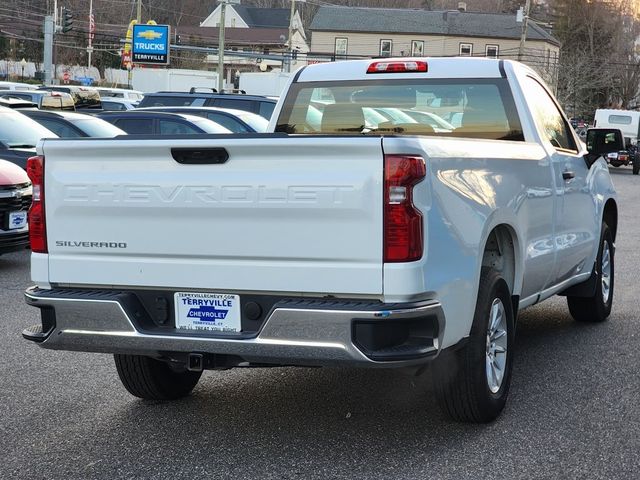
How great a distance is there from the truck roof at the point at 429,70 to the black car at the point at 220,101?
569 inches

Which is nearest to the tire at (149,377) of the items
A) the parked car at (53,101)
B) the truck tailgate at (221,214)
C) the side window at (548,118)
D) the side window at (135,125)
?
the truck tailgate at (221,214)

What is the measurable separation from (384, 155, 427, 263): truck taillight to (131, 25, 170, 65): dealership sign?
56.0 meters

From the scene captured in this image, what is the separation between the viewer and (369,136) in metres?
4.32

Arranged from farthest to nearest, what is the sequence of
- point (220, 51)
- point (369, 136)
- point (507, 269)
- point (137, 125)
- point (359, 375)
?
point (220, 51)
point (137, 125)
point (359, 375)
point (507, 269)
point (369, 136)

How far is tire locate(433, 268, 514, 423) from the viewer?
502cm

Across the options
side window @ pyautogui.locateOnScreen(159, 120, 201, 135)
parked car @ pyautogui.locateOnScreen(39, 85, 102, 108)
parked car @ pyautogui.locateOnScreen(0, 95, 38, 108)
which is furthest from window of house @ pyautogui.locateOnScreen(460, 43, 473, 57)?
side window @ pyautogui.locateOnScreen(159, 120, 201, 135)

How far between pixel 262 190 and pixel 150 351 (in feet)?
3.11

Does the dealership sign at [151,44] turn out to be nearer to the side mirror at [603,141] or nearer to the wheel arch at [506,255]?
the side mirror at [603,141]

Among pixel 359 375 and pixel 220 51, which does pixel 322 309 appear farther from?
pixel 220 51

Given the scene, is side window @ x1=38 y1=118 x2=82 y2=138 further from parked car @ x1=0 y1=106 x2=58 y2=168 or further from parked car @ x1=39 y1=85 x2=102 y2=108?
parked car @ x1=39 y1=85 x2=102 y2=108

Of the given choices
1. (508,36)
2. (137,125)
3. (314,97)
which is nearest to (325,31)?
(508,36)

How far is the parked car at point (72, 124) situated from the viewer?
1448cm

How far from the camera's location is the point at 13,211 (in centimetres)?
1059

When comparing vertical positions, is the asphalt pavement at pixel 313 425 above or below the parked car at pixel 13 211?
below
